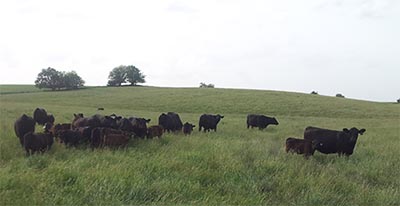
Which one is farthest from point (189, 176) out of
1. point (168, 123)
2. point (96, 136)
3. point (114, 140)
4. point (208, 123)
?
point (208, 123)

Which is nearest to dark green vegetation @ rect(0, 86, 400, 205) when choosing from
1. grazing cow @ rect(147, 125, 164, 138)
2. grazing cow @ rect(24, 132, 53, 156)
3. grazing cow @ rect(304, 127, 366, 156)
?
grazing cow @ rect(24, 132, 53, 156)

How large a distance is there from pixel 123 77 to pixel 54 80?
24.9 metres

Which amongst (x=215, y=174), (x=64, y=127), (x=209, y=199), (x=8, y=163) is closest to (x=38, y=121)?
(x=64, y=127)

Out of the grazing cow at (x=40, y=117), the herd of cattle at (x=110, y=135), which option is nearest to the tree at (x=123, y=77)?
the grazing cow at (x=40, y=117)

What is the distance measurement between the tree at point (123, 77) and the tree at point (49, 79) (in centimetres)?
2236

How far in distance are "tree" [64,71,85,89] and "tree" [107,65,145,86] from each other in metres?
16.5

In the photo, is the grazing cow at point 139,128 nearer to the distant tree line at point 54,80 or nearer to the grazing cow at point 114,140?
the grazing cow at point 114,140

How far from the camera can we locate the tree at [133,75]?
108 m

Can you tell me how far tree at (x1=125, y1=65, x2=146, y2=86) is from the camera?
353 feet

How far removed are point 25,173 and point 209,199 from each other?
329cm

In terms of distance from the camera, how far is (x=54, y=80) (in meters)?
84.4

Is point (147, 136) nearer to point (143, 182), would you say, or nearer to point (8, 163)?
point (8, 163)

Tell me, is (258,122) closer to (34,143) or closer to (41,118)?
(41,118)

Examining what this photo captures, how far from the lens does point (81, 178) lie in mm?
7191
